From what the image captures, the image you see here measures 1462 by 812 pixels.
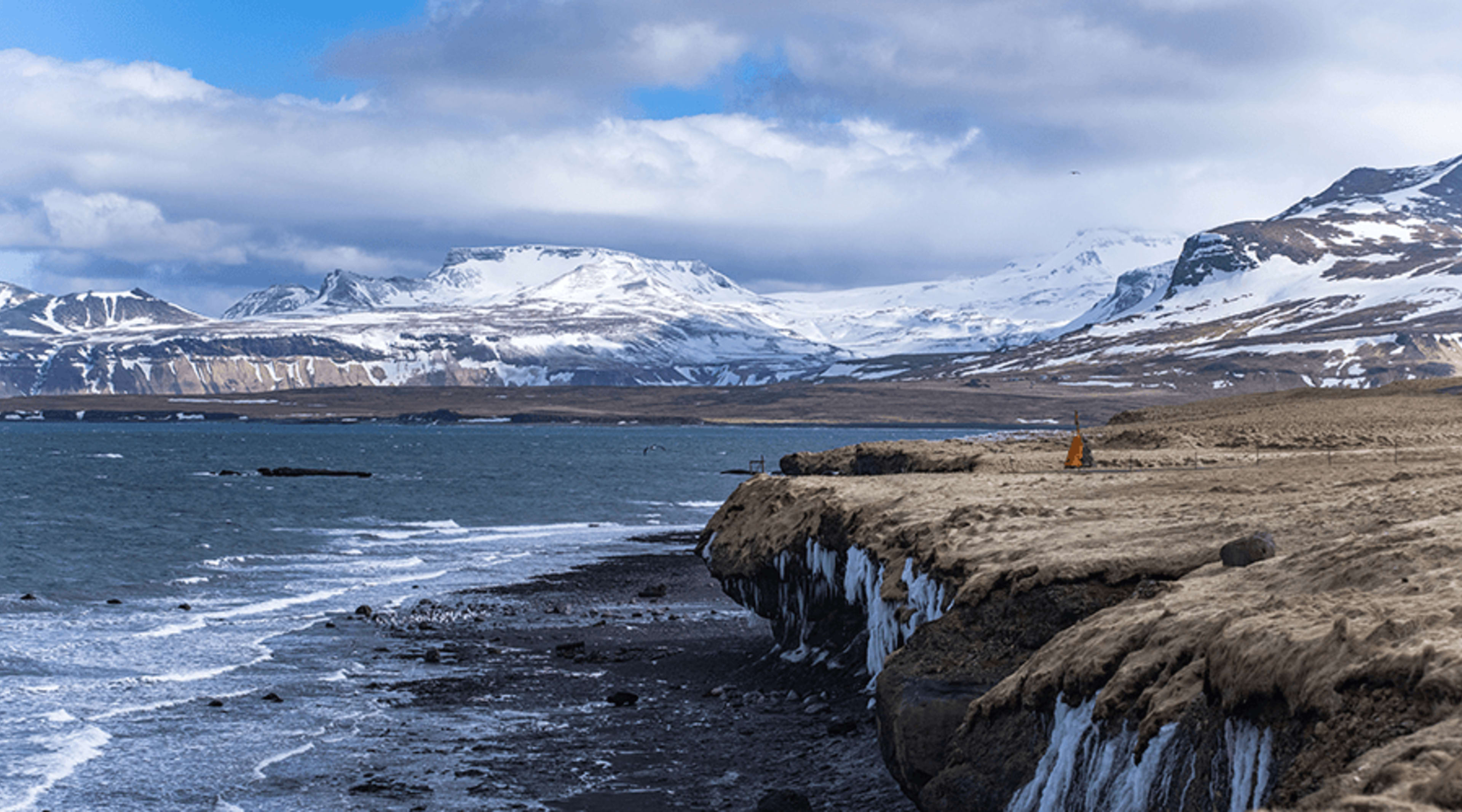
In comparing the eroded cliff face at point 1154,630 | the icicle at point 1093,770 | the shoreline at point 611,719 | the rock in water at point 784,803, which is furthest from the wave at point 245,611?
the icicle at point 1093,770

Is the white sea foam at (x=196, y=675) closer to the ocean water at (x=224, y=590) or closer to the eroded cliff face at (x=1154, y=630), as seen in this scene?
the ocean water at (x=224, y=590)

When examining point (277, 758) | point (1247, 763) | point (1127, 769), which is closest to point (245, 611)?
point (277, 758)

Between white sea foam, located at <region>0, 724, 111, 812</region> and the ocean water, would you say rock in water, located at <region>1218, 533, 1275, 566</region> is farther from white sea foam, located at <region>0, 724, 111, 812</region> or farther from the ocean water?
white sea foam, located at <region>0, 724, 111, 812</region>

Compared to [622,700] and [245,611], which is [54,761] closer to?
[622,700]

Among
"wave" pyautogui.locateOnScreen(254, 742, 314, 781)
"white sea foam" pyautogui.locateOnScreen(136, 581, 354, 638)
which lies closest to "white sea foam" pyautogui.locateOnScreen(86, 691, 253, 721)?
"wave" pyautogui.locateOnScreen(254, 742, 314, 781)

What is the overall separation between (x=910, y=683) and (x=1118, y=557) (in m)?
3.41

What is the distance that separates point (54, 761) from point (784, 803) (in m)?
14.6

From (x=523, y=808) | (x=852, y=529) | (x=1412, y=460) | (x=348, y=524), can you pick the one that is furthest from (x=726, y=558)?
(x=348, y=524)

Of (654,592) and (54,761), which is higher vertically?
(54,761)

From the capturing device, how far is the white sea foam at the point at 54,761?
22641mm

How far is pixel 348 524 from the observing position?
265ft

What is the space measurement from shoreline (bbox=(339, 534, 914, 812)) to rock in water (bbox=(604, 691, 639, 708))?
151 millimetres

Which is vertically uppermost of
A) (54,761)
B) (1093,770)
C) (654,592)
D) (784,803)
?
(1093,770)

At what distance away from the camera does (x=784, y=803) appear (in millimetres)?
20469
